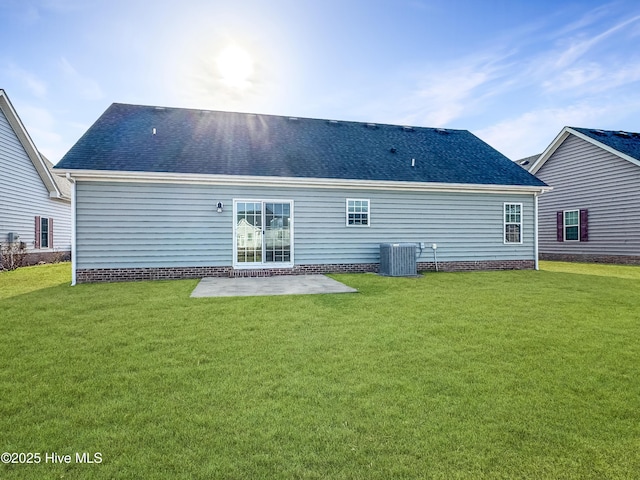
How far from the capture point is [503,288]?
8383 mm

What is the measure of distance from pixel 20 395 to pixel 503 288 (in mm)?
8867

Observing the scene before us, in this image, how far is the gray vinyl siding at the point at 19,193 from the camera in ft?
45.4

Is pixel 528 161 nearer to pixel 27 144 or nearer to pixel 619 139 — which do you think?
pixel 619 139

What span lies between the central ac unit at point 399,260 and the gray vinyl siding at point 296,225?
92cm

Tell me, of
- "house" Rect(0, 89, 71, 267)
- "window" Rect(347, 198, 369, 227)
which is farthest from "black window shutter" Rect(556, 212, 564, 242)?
"house" Rect(0, 89, 71, 267)

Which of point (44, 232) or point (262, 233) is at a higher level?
point (44, 232)

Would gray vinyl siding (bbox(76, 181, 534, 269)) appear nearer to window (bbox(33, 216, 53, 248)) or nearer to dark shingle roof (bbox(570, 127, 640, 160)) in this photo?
dark shingle roof (bbox(570, 127, 640, 160))

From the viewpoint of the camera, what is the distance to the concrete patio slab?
765cm

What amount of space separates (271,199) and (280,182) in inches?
23.7

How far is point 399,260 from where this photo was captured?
35.3 feet

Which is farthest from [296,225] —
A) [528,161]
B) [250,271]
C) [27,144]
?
[528,161]

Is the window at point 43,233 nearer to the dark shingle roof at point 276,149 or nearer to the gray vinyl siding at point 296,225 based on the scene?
the dark shingle roof at point 276,149

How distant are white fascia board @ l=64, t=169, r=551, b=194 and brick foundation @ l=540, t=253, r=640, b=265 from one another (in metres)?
5.42

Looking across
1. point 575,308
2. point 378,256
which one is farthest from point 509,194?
point 575,308
